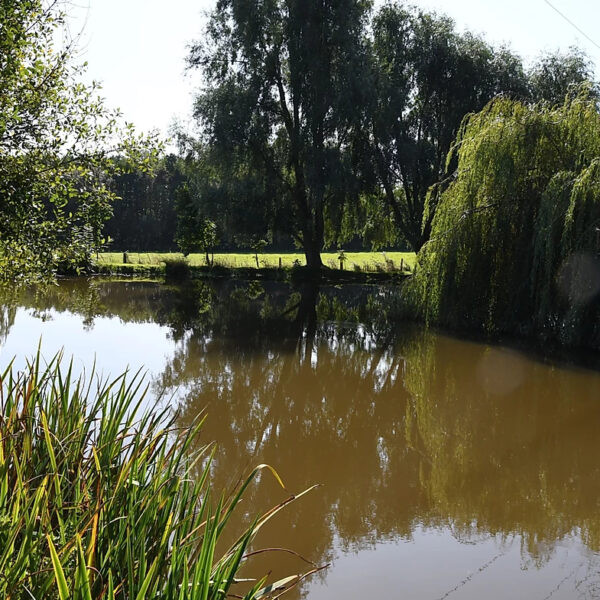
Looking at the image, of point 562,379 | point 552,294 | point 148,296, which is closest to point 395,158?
point 148,296

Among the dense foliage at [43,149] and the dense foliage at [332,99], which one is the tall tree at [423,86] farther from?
the dense foliage at [43,149]

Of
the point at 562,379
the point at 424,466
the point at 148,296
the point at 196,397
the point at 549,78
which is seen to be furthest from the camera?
the point at 549,78

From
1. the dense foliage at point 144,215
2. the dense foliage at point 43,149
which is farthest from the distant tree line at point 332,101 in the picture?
the dense foliage at point 144,215

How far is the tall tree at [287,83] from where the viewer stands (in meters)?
23.4

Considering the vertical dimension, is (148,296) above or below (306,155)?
below

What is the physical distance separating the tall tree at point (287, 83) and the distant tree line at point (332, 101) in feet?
0.13

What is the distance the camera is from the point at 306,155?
23.8 metres

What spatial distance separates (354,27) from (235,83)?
447cm

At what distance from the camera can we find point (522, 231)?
42.9 feet

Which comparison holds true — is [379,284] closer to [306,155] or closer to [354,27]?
[306,155]

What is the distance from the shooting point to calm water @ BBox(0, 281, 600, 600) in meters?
4.85

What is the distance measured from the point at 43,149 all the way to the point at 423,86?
2061cm

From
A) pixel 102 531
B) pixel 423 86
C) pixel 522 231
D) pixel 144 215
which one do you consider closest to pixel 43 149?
pixel 102 531

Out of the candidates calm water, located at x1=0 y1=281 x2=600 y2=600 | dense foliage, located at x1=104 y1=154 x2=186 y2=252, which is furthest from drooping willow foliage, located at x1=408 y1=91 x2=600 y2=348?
dense foliage, located at x1=104 y1=154 x2=186 y2=252
